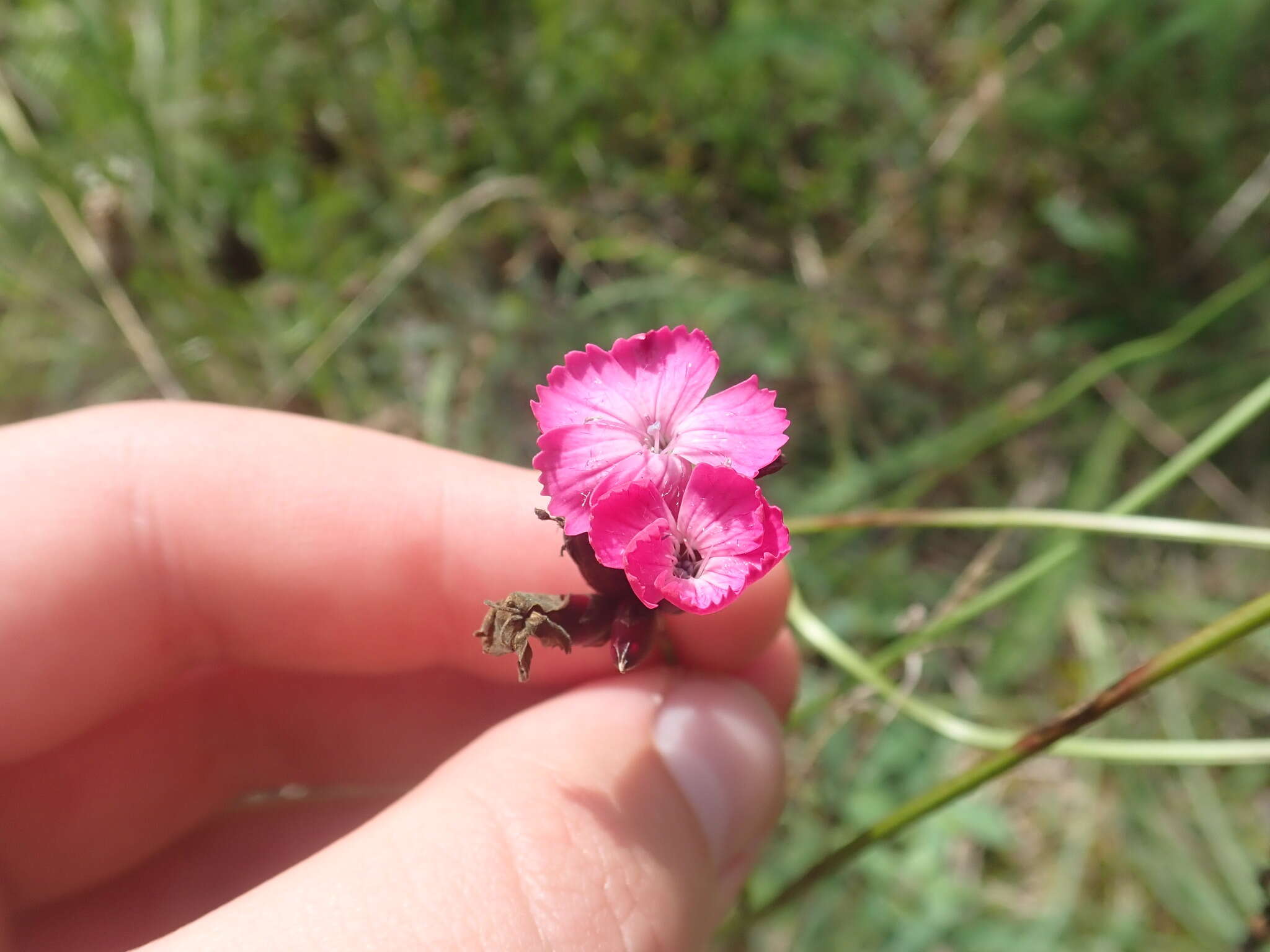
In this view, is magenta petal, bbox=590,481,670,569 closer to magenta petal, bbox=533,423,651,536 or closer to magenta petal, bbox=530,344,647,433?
magenta petal, bbox=533,423,651,536

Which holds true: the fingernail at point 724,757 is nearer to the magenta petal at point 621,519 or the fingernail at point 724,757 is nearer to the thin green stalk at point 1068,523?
the thin green stalk at point 1068,523

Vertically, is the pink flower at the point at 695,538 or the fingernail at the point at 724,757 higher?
the pink flower at the point at 695,538

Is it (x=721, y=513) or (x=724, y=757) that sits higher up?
(x=721, y=513)

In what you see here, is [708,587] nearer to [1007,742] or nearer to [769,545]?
[769,545]

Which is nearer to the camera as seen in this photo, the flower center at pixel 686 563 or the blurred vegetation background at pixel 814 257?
the flower center at pixel 686 563

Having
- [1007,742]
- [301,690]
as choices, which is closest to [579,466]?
[1007,742]

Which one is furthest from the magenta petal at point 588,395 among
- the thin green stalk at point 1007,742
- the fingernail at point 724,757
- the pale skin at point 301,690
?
the thin green stalk at point 1007,742
